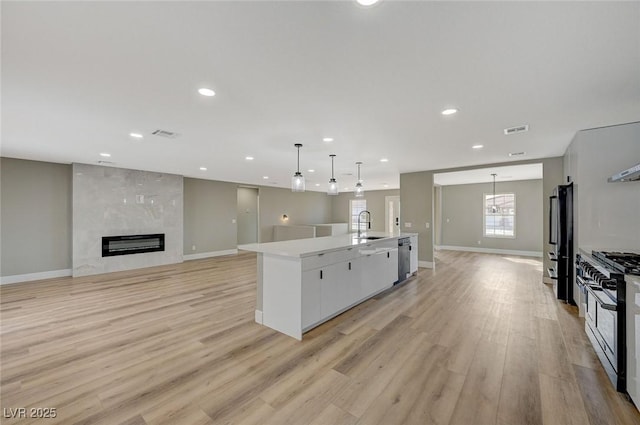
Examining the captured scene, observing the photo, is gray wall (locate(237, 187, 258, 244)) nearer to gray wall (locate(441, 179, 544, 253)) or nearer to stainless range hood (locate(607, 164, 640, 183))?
A: gray wall (locate(441, 179, 544, 253))

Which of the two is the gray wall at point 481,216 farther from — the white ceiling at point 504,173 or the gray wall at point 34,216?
the gray wall at point 34,216

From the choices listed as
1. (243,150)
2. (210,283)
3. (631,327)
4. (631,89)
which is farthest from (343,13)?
(210,283)

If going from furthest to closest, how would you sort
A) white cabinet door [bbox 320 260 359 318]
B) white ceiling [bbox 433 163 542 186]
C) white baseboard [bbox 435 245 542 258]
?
white baseboard [bbox 435 245 542 258], white ceiling [bbox 433 163 542 186], white cabinet door [bbox 320 260 359 318]

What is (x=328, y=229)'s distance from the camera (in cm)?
1013

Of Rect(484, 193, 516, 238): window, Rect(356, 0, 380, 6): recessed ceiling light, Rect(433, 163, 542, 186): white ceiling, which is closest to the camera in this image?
Rect(356, 0, 380, 6): recessed ceiling light

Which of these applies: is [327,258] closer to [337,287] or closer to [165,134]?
[337,287]

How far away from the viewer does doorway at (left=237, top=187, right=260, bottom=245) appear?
1002 centimetres

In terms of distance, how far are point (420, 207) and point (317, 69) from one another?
567cm

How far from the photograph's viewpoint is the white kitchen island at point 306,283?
2947mm

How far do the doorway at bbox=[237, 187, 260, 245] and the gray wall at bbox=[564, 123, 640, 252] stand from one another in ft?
28.5

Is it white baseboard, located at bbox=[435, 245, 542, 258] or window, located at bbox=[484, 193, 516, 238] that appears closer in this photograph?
white baseboard, located at bbox=[435, 245, 542, 258]

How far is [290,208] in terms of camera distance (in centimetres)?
1112

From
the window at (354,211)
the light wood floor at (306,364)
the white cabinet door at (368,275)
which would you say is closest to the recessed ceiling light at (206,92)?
the light wood floor at (306,364)

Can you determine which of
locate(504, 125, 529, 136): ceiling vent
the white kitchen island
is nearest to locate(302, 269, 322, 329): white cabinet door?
the white kitchen island
